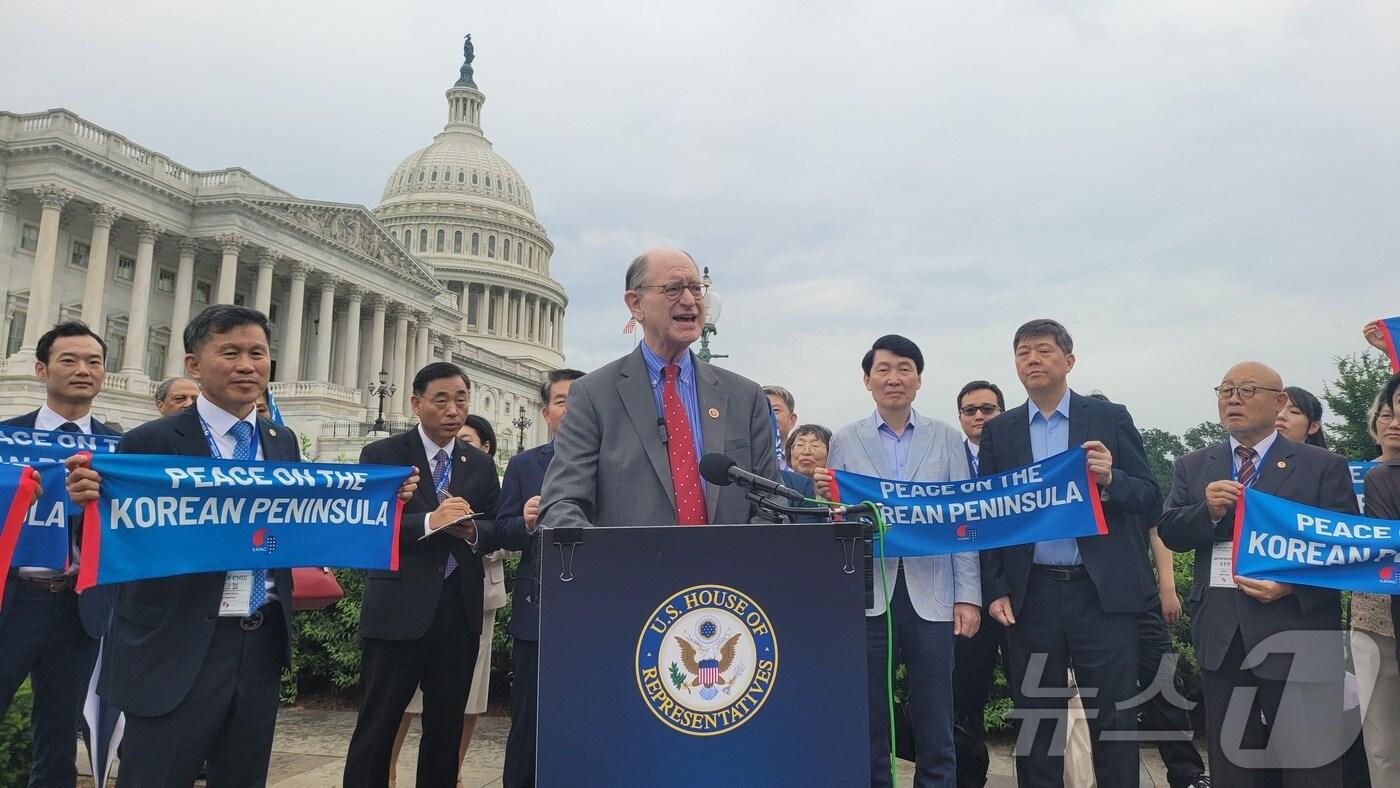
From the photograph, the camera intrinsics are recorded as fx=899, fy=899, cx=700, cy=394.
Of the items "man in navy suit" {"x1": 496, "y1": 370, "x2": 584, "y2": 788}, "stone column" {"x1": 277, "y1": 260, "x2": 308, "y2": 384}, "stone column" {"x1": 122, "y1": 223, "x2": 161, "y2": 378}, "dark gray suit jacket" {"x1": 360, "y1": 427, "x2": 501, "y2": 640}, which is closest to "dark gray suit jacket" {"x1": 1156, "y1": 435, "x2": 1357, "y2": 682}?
"man in navy suit" {"x1": 496, "y1": 370, "x2": 584, "y2": 788}

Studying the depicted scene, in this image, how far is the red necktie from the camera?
11.0 ft

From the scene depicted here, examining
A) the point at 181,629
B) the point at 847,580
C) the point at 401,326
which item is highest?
the point at 401,326

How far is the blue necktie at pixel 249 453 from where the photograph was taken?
3.91 m

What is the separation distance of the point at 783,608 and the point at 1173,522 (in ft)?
10.8

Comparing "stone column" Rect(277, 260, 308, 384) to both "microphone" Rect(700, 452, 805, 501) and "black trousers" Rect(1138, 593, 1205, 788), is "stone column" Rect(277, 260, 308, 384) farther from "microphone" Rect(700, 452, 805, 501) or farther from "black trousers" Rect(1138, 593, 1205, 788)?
"microphone" Rect(700, 452, 805, 501)

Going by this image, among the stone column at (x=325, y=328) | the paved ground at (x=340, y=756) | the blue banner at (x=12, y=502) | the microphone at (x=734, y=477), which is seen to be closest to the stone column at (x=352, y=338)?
the stone column at (x=325, y=328)

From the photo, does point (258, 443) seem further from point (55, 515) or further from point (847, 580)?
point (847, 580)

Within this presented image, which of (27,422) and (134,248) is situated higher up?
(134,248)

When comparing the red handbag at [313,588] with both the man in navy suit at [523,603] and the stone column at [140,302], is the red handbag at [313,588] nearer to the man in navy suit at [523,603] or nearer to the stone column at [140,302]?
the man in navy suit at [523,603]

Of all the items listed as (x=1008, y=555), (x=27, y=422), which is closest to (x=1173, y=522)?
(x=1008, y=555)

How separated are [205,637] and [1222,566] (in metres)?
4.96

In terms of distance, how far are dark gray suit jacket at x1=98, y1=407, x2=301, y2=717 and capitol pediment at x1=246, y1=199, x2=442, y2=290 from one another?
5406 cm

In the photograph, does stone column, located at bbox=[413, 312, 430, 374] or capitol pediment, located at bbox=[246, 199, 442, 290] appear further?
stone column, located at bbox=[413, 312, 430, 374]

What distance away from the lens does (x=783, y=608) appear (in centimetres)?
269
